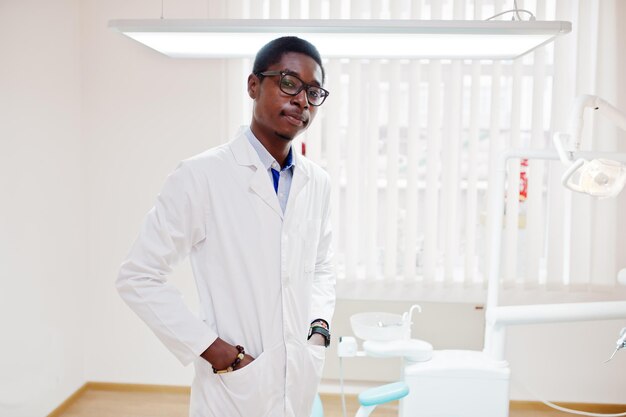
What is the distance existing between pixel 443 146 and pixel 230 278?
1.91 meters

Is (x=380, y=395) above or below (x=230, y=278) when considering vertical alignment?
below

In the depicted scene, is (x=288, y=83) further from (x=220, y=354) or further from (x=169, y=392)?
(x=169, y=392)

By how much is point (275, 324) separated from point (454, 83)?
197 centimetres

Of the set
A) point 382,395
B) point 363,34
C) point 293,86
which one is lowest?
point 382,395

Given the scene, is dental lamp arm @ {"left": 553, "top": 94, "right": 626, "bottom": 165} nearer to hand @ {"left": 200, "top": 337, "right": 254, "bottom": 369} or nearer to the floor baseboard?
hand @ {"left": 200, "top": 337, "right": 254, "bottom": 369}

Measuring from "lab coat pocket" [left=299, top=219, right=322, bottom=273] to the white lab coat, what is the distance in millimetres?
21

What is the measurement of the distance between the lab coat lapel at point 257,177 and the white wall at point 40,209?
1.45 metres

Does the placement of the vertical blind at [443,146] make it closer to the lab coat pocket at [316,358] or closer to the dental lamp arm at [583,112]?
the dental lamp arm at [583,112]

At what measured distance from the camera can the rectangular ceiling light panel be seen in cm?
170

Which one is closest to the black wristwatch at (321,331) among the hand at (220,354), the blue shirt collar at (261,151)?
the hand at (220,354)

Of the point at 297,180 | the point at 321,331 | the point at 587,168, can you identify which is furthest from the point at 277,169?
the point at 587,168

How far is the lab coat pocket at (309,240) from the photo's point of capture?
1.61m

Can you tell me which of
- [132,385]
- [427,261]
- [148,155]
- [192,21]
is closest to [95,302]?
[132,385]

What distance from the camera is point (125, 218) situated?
332 centimetres
